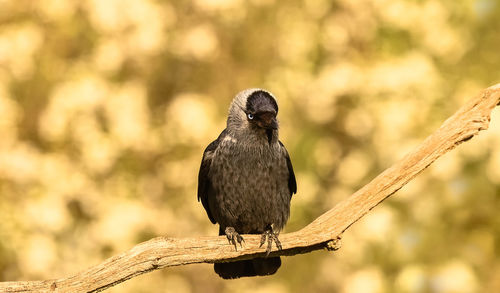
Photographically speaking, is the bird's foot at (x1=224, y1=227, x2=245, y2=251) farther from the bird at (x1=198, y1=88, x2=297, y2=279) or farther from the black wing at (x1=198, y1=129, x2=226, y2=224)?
Answer: the black wing at (x1=198, y1=129, x2=226, y2=224)

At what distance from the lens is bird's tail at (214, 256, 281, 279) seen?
6832 mm

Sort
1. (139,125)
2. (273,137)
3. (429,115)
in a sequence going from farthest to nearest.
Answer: (139,125) < (429,115) < (273,137)

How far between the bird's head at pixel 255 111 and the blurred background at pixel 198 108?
4.43m

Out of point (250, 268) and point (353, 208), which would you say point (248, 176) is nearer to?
point (250, 268)

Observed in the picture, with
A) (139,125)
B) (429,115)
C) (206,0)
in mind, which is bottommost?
(429,115)

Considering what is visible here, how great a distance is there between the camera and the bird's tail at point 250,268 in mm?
6832

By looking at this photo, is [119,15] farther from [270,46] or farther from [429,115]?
[429,115]

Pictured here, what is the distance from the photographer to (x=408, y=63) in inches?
444

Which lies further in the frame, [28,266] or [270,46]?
[270,46]

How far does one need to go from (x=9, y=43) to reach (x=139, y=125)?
7.41 ft

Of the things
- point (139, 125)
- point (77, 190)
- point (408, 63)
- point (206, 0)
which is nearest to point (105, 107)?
point (139, 125)

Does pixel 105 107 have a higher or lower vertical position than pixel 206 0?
lower

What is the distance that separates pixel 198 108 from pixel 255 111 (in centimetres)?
537

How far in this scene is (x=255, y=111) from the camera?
248 inches
